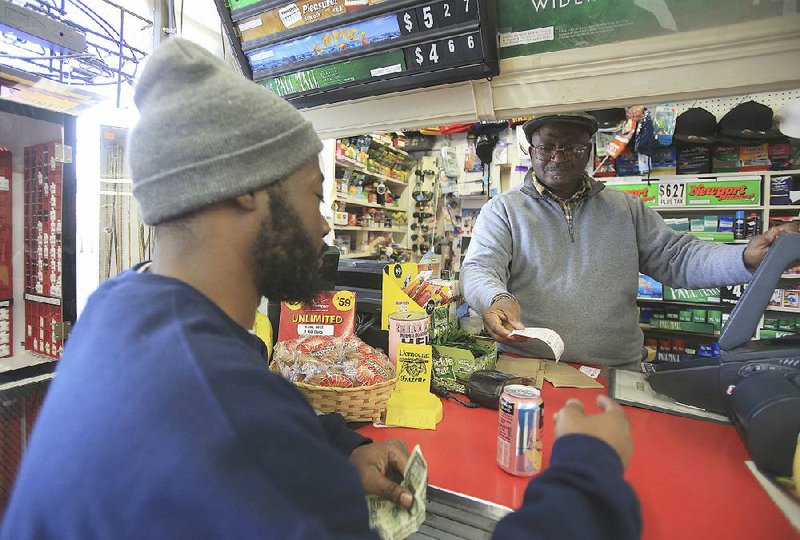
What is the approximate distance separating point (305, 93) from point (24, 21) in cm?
98

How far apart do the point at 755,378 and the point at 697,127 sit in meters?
3.37

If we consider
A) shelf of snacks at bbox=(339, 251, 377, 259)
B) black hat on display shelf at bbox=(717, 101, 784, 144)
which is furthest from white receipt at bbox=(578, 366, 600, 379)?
shelf of snacks at bbox=(339, 251, 377, 259)

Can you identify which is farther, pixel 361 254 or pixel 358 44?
pixel 361 254

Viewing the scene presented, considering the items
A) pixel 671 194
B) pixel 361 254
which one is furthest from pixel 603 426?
pixel 361 254

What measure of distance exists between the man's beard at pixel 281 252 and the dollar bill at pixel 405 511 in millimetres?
406

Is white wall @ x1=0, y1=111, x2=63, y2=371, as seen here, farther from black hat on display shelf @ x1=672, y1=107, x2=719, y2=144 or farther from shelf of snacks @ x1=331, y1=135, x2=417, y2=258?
black hat on display shelf @ x1=672, y1=107, x2=719, y2=144

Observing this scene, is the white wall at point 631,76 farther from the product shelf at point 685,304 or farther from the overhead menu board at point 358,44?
the product shelf at point 685,304

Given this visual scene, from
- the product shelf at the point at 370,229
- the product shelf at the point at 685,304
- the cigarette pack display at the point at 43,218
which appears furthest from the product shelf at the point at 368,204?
the product shelf at the point at 685,304

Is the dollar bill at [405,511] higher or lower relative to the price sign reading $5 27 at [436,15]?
lower

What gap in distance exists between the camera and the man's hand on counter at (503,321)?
1.40 metres

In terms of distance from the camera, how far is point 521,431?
0.95 meters

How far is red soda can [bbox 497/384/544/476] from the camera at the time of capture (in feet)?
3.08

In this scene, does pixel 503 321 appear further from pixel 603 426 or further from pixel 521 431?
pixel 603 426

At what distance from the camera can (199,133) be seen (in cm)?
71
